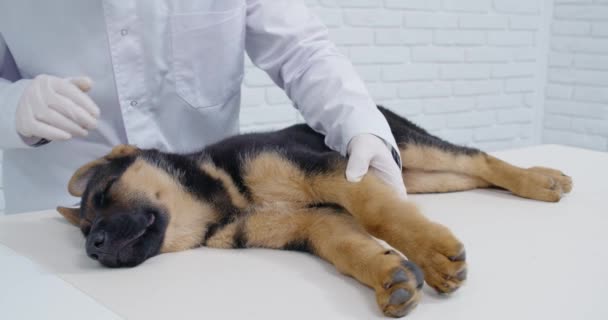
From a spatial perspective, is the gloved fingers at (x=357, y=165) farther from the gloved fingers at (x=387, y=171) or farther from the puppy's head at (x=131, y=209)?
the puppy's head at (x=131, y=209)

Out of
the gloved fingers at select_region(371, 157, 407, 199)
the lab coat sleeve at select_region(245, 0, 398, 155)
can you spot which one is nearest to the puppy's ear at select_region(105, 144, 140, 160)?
the lab coat sleeve at select_region(245, 0, 398, 155)

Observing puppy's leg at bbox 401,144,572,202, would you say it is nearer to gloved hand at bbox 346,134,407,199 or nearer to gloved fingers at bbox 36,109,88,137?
gloved hand at bbox 346,134,407,199

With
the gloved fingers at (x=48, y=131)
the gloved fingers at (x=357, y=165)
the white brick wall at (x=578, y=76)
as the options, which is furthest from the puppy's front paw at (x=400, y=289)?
the white brick wall at (x=578, y=76)

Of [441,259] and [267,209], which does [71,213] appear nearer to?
[267,209]

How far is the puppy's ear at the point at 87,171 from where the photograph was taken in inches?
54.7

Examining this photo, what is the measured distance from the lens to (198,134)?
1845 mm

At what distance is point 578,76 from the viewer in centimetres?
406

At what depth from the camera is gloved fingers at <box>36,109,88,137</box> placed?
1336mm

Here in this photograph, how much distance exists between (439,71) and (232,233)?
2732 millimetres

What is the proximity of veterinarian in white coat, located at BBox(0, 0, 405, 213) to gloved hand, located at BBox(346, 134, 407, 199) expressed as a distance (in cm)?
1

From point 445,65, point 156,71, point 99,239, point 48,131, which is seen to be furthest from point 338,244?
point 445,65

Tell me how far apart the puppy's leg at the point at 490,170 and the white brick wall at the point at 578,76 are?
8.41 feet

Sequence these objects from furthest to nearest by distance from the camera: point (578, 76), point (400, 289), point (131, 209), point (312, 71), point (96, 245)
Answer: point (578, 76) → point (312, 71) → point (131, 209) → point (96, 245) → point (400, 289)

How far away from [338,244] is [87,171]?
64 cm
